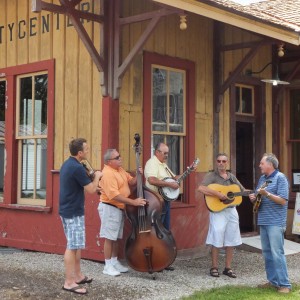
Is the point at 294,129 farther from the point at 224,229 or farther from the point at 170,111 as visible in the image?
the point at 224,229

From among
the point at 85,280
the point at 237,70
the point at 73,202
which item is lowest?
the point at 85,280

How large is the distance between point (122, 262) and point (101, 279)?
87 centimetres

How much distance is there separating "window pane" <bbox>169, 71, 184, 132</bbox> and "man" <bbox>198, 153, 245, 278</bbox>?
137 centimetres

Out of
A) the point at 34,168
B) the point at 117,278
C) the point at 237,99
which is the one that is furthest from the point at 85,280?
the point at 237,99

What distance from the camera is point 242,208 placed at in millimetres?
11078

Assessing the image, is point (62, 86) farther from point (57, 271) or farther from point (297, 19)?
point (297, 19)

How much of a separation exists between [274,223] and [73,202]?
2.31 m

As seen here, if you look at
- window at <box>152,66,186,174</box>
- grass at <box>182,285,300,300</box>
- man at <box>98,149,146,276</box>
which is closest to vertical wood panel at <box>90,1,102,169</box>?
man at <box>98,149,146,276</box>

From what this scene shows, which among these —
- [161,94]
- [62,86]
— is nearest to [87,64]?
[62,86]

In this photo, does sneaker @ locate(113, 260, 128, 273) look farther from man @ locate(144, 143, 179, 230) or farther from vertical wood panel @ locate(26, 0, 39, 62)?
vertical wood panel @ locate(26, 0, 39, 62)

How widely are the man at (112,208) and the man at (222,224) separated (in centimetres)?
107

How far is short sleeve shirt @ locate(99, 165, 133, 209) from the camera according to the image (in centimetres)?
725

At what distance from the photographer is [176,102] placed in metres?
9.05

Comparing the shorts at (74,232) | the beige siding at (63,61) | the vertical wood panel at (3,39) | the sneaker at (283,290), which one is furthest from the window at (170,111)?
the sneaker at (283,290)
